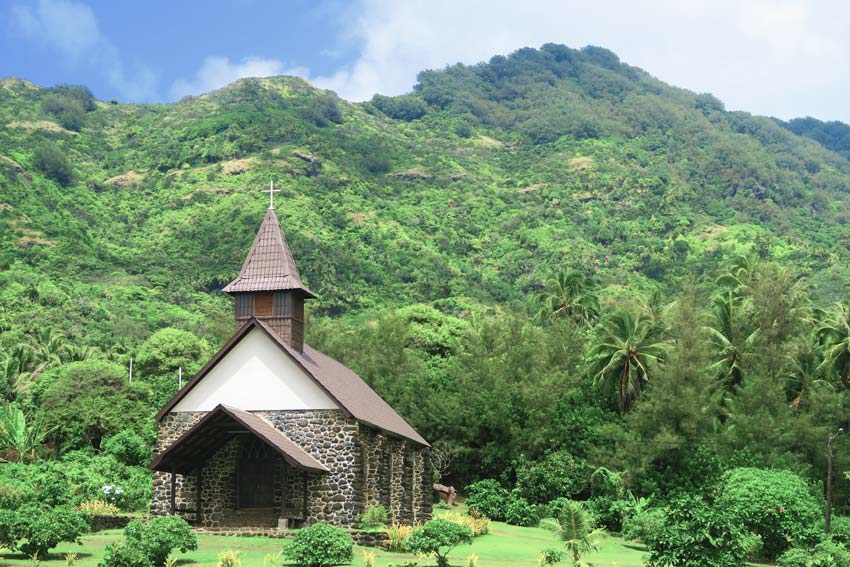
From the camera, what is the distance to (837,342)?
48.4 metres

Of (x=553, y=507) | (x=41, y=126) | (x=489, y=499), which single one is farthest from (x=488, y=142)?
(x=553, y=507)

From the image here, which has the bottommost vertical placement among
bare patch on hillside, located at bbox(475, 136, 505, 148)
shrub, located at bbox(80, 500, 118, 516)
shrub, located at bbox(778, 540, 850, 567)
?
shrub, located at bbox(778, 540, 850, 567)

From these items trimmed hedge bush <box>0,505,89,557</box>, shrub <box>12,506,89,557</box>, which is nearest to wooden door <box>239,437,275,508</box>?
shrub <box>12,506,89,557</box>

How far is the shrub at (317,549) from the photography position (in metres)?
21.0

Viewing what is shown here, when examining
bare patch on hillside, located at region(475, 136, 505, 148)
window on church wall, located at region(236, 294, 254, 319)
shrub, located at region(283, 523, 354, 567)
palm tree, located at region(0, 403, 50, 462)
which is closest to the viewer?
shrub, located at region(283, 523, 354, 567)

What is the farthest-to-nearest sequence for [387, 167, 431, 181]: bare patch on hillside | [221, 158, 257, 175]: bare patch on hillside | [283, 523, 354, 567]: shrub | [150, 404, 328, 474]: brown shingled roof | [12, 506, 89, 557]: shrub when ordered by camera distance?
[387, 167, 431, 181]: bare patch on hillside < [221, 158, 257, 175]: bare patch on hillside < [150, 404, 328, 474]: brown shingled roof < [283, 523, 354, 567]: shrub < [12, 506, 89, 557]: shrub

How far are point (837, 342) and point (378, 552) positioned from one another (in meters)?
31.8

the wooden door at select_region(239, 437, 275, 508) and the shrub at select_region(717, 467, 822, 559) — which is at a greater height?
the wooden door at select_region(239, 437, 275, 508)

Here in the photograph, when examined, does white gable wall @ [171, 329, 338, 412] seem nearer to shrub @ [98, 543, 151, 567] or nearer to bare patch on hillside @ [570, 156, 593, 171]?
shrub @ [98, 543, 151, 567]

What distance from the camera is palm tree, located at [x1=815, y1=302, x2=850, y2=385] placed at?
4678cm

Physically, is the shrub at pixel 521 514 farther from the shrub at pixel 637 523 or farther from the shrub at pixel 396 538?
the shrub at pixel 396 538

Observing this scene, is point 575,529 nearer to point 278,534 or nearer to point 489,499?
point 278,534

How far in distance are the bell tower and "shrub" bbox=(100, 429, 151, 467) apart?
13962 mm

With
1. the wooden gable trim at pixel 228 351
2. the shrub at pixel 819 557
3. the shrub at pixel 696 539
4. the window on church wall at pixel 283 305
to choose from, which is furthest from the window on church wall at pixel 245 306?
the shrub at pixel 819 557
